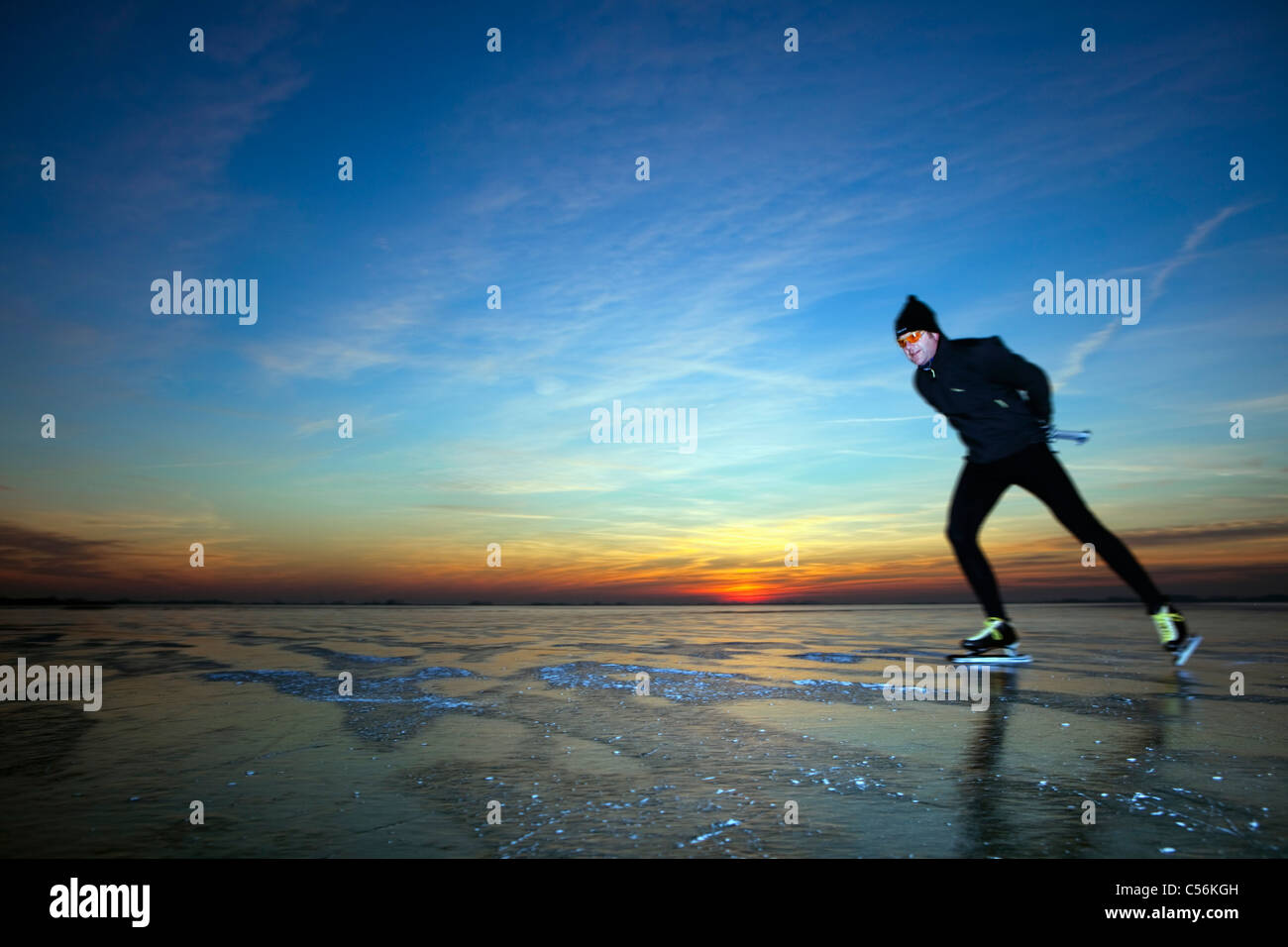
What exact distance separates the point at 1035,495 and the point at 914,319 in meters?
1.39

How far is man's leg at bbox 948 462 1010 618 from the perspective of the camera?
516cm

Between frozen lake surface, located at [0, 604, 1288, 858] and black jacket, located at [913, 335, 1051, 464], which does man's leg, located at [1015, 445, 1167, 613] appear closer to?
black jacket, located at [913, 335, 1051, 464]

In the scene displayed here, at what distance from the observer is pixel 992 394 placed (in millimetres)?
4895

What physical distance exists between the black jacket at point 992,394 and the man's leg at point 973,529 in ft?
0.77

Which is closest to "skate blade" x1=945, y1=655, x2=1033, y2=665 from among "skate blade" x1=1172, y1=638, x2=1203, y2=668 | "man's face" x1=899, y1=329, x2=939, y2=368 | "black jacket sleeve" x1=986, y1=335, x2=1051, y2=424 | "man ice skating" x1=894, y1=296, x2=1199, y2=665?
"man ice skating" x1=894, y1=296, x2=1199, y2=665

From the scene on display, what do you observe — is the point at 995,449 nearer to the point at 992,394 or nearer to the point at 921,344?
the point at 992,394

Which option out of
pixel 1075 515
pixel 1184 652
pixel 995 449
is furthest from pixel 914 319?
pixel 1184 652

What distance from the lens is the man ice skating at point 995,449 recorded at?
4684 mm

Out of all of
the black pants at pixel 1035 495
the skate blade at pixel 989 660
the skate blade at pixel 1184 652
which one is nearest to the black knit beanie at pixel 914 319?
the black pants at pixel 1035 495

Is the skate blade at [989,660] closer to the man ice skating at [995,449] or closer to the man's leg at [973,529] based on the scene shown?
the man ice skating at [995,449]

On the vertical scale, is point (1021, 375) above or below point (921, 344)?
below

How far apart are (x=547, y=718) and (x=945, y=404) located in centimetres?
342
